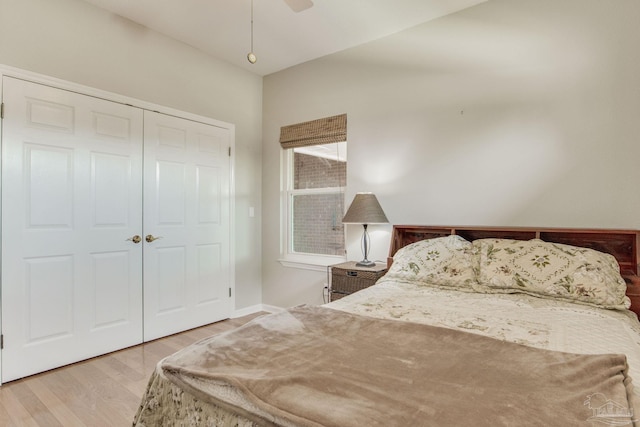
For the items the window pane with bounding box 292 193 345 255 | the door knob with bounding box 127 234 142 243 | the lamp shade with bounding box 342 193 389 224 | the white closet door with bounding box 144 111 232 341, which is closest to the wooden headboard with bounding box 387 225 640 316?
the lamp shade with bounding box 342 193 389 224

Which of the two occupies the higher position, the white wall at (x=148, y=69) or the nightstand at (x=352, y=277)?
the white wall at (x=148, y=69)

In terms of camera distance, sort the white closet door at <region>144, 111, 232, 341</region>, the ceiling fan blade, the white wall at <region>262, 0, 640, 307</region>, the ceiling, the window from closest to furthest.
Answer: the ceiling fan blade < the white wall at <region>262, 0, 640, 307</region> < the ceiling < the white closet door at <region>144, 111, 232, 341</region> < the window

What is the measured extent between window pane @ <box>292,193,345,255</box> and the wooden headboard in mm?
897

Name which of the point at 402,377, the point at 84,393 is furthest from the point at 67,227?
the point at 402,377

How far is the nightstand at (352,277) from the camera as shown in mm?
2773

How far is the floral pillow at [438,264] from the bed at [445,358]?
96 millimetres

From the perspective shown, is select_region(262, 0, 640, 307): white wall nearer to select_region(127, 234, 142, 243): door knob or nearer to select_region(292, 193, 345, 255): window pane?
select_region(292, 193, 345, 255): window pane

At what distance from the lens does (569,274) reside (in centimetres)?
191

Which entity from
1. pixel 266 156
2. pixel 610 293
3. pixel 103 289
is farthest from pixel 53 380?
pixel 610 293

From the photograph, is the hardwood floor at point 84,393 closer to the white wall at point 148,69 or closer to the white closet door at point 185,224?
the white closet door at point 185,224

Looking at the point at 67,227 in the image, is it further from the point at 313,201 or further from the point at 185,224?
the point at 313,201

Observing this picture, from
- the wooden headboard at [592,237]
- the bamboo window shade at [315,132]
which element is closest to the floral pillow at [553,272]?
the wooden headboard at [592,237]

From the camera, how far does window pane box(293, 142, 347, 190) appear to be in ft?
11.7

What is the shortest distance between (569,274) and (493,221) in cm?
76
